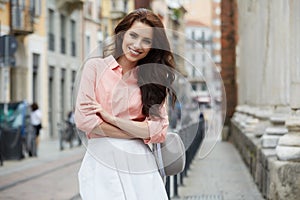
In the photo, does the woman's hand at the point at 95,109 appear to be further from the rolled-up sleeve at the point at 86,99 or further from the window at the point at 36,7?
the window at the point at 36,7

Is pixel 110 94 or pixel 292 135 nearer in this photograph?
pixel 110 94

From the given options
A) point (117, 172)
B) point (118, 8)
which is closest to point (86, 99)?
point (117, 172)

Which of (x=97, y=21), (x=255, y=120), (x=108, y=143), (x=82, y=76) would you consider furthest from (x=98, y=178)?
(x=97, y=21)

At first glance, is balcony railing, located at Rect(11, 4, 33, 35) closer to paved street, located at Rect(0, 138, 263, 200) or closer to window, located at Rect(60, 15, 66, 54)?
window, located at Rect(60, 15, 66, 54)

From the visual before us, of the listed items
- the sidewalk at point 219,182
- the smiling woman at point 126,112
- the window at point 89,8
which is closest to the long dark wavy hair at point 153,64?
the smiling woman at point 126,112

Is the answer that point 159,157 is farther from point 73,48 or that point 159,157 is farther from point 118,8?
point 118,8

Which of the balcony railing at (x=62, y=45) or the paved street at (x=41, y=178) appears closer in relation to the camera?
the paved street at (x=41, y=178)

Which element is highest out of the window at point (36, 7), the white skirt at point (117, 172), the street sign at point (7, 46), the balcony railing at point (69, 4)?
the balcony railing at point (69, 4)

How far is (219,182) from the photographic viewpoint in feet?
43.3

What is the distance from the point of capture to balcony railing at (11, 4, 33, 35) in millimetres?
29047

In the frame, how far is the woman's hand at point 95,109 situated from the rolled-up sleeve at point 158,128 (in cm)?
20

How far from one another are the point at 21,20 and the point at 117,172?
1050 inches

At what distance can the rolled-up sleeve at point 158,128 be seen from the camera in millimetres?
3746

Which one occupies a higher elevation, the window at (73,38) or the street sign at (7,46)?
the window at (73,38)
